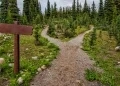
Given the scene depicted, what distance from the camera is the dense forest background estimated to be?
43.0 m

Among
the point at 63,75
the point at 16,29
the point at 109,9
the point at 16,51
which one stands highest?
the point at 109,9

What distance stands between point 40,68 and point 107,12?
54898mm

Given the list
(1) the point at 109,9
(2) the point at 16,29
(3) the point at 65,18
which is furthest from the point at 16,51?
(3) the point at 65,18

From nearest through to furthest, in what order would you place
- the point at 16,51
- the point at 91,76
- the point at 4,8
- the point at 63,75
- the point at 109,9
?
1. the point at 16,51
2. the point at 63,75
3. the point at 91,76
4. the point at 4,8
5. the point at 109,9

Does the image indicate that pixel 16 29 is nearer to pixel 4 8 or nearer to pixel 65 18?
pixel 4 8

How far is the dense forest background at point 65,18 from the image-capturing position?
4301cm

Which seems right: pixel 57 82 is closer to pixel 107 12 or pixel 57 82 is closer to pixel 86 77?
pixel 86 77

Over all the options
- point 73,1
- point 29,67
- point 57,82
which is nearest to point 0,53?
point 29,67

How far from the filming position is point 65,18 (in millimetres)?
74625

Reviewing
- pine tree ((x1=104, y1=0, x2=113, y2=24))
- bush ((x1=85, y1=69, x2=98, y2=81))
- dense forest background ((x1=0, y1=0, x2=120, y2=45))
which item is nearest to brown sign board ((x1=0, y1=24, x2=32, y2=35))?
bush ((x1=85, y1=69, x2=98, y2=81))

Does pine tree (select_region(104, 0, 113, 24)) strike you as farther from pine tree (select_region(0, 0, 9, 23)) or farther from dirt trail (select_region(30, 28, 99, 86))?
dirt trail (select_region(30, 28, 99, 86))

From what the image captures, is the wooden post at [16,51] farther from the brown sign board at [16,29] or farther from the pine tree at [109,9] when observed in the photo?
the pine tree at [109,9]

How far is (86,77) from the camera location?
46.0 ft

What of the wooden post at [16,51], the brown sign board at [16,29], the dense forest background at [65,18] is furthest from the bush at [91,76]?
the dense forest background at [65,18]
